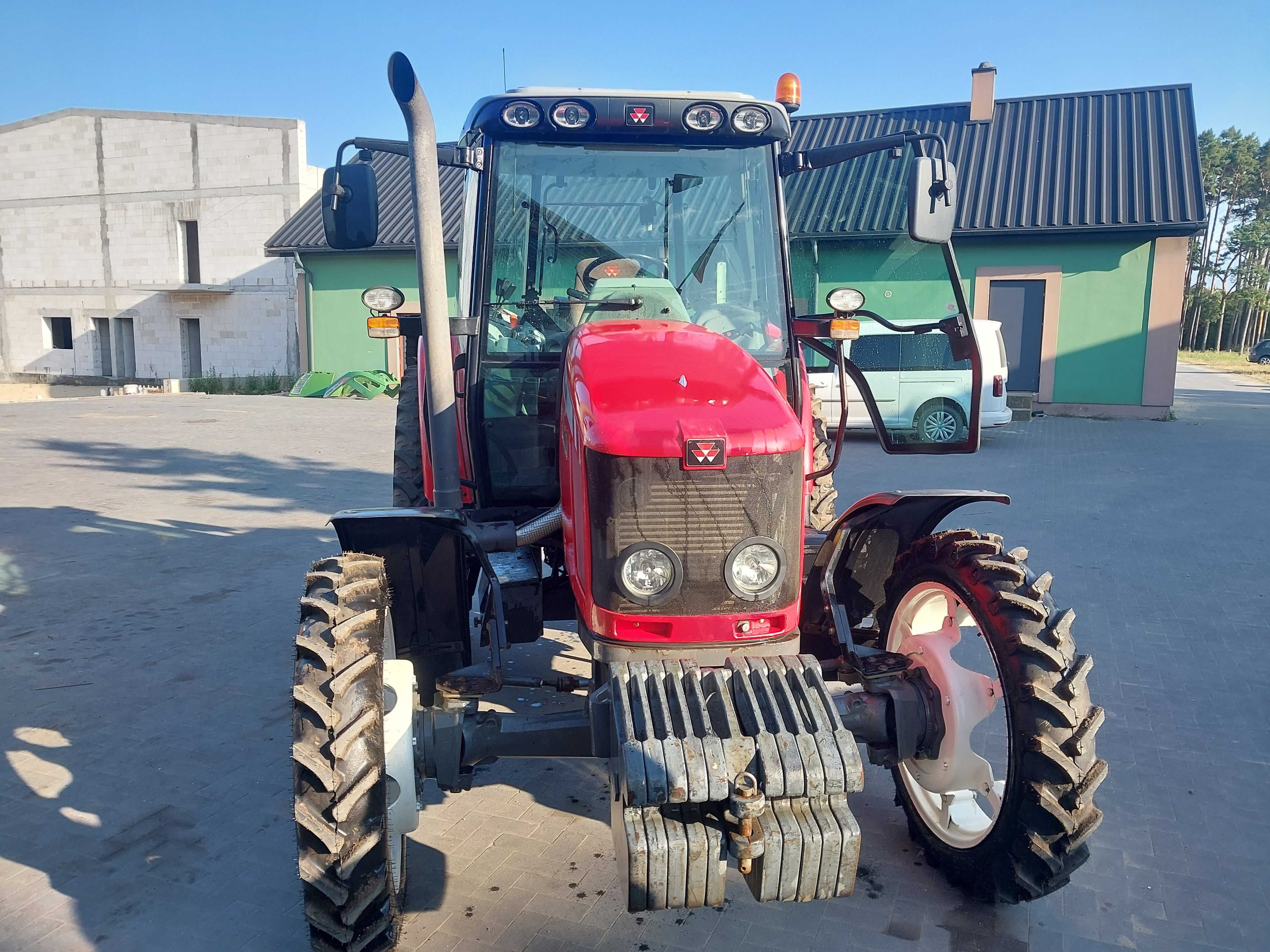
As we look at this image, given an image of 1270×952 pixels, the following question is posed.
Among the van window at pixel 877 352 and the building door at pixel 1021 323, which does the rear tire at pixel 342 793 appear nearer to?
the van window at pixel 877 352

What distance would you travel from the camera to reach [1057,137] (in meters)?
19.3

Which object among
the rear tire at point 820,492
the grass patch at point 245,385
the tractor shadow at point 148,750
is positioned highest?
the rear tire at point 820,492

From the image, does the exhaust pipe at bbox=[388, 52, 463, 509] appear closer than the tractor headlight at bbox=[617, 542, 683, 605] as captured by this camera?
No

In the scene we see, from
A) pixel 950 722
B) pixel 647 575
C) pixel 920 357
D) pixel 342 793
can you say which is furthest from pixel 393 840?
pixel 920 357

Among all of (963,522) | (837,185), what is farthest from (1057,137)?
(837,185)

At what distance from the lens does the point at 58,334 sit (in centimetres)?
3022

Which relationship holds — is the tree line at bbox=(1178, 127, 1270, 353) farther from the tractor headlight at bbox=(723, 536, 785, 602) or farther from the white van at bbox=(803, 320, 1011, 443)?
the tractor headlight at bbox=(723, 536, 785, 602)

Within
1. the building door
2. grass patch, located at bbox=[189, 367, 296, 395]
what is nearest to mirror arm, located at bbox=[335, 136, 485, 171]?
the building door

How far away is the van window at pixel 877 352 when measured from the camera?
12.4 m

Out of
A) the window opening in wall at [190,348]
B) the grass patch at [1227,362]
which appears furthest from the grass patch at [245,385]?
the grass patch at [1227,362]

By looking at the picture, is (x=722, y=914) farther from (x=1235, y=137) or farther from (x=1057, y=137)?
(x=1235, y=137)

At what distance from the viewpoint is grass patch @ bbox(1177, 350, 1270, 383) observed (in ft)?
111

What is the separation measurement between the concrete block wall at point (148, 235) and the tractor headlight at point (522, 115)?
79.3ft

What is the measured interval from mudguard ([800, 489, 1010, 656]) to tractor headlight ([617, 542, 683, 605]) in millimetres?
870
